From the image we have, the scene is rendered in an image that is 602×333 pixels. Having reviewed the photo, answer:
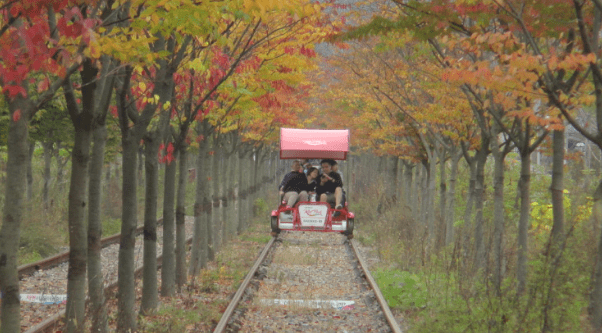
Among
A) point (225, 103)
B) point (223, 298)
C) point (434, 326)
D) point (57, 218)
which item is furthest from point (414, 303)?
point (57, 218)

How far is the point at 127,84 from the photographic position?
8.34 metres

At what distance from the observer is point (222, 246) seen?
2214 cm

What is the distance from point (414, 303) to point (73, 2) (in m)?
7.91

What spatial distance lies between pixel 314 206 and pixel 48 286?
24.6 ft

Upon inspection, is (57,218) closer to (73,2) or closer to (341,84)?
(341,84)

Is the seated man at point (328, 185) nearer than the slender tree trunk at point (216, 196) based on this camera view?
Yes

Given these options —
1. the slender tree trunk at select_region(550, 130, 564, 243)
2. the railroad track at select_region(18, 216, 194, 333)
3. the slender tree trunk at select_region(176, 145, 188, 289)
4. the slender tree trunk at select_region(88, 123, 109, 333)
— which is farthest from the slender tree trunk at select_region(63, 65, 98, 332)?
the slender tree trunk at select_region(176, 145, 188, 289)

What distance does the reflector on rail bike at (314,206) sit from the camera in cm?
1798

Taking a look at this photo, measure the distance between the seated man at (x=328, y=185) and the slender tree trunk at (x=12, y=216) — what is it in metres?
13.1

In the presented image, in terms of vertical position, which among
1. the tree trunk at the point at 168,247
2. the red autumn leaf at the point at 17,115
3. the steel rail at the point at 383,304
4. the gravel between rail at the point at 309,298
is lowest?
the gravel between rail at the point at 309,298

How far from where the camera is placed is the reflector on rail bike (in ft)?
59.0

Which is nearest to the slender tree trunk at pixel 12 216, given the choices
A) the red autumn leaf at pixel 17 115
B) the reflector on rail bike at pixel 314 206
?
the red autumn leaf at pixel 17 115

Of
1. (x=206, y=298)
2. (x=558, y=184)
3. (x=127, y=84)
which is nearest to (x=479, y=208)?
(x=558, y=184)

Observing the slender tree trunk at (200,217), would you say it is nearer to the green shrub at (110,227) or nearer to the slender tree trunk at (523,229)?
the slender tree trunk at (523,229)
